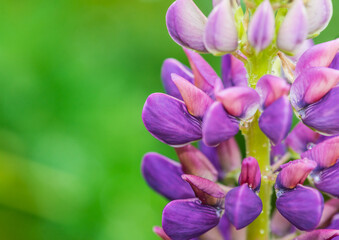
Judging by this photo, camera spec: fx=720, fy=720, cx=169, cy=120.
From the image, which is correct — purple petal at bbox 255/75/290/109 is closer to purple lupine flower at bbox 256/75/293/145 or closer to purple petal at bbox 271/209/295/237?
purple lupine flower at bbox 256/75/293/145

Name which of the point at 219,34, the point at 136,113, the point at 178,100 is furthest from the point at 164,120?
→ the point at 136,113

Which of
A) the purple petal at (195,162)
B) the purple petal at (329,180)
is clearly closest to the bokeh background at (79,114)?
the purple petal at (195,162)

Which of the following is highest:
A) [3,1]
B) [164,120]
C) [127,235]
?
[3,1]

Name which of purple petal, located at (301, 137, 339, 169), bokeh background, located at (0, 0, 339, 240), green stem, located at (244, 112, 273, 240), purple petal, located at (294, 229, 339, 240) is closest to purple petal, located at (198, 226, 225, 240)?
green stem, located at (244, 112, 273, 240)

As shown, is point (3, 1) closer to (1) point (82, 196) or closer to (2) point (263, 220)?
(1) point (82, 196)

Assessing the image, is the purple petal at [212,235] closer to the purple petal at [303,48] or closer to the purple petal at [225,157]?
the purple petal at [225,157]

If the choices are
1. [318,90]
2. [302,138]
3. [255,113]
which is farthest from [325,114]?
[302,138]
